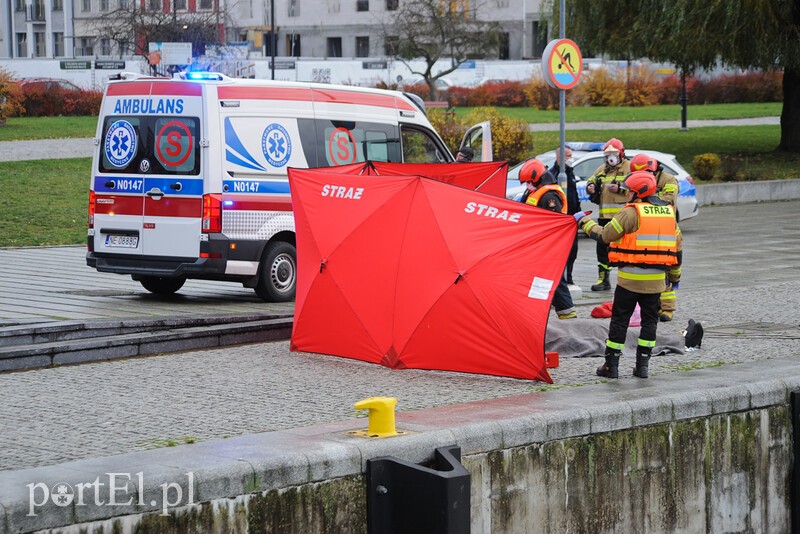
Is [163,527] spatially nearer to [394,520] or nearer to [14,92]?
[394,520]

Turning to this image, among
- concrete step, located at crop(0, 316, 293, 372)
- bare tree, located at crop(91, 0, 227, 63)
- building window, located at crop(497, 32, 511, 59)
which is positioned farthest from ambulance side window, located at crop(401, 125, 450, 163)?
building window, located at crop(497, 32, 511, 59)

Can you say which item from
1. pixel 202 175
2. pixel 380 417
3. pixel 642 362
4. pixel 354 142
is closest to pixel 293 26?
pixel 354 142

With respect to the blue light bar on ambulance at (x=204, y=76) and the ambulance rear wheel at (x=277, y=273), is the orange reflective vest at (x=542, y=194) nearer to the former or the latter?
the ambulance rear wheel at (x=277, y=273)

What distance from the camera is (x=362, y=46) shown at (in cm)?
9269

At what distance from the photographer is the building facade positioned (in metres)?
85.9

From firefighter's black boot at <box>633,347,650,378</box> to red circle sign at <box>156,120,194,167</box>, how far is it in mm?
6191

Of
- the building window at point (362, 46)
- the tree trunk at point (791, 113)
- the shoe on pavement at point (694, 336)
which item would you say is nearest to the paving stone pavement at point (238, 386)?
the shoe on pavement at point (694, 336)

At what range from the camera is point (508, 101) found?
63.6 metres

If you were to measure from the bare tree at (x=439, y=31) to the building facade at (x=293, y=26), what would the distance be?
1837 cm

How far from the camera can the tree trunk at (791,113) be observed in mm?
Answer: 35031

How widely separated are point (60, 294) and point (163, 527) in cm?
932

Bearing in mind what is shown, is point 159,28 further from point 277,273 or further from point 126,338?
point 126,338

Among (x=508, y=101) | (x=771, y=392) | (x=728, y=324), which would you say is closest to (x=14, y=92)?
(x=508, y=101)

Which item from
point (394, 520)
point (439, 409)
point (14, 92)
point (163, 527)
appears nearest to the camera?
point (163, 527)
